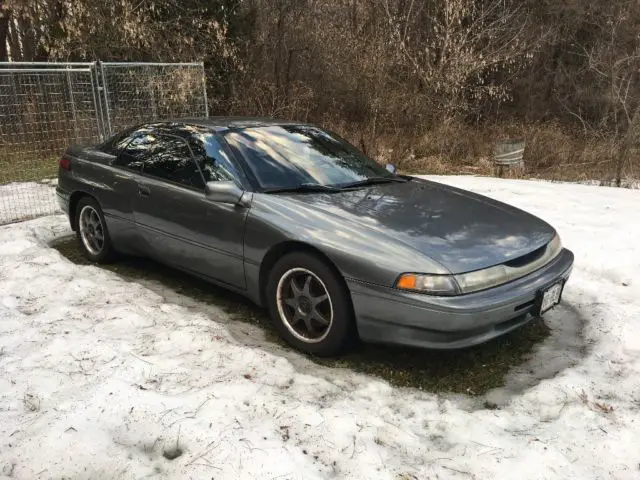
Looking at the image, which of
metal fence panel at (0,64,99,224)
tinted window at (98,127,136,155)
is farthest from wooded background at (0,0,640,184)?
tinted window at (98,127,136,155)

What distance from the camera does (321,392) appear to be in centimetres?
286

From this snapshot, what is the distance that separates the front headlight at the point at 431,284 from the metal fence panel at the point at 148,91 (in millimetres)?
5897

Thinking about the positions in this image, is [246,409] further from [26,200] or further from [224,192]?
[26,200]

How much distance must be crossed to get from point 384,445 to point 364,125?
38.3 ft

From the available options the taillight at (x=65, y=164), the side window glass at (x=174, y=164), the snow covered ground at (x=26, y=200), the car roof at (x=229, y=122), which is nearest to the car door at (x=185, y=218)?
the side window glass at (x=174, y=164)

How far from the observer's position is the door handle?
13.8ft

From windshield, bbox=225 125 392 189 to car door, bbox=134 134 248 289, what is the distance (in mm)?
362

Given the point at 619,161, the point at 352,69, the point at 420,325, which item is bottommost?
the point at 619,161

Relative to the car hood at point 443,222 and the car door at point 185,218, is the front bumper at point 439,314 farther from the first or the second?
the car door at point 185,218

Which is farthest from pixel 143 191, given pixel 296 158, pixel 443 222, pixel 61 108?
pixel 61 108

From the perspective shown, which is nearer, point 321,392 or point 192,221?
point 321,392

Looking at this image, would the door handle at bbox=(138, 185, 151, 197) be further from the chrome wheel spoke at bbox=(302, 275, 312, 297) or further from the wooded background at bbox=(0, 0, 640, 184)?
the wooded background at bbox=(0, 0, 640, 184)

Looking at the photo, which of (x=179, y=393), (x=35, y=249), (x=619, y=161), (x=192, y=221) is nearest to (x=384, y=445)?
(x=179, y=393)

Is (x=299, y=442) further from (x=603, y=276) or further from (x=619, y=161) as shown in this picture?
(x=619, y=161)
